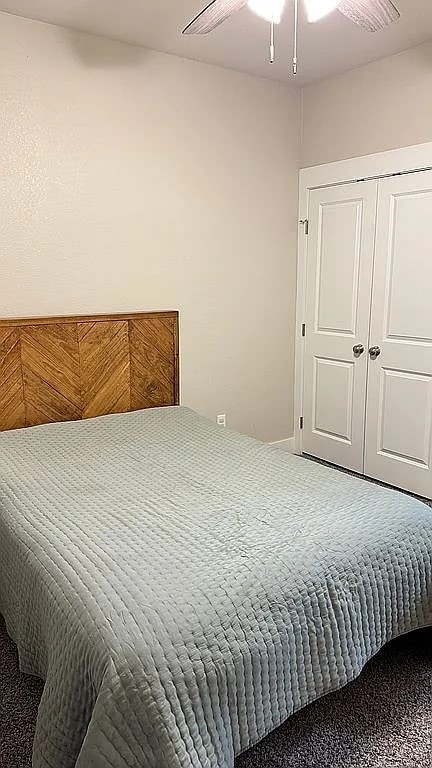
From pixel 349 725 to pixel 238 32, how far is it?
321cm

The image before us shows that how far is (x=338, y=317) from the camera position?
3.97m

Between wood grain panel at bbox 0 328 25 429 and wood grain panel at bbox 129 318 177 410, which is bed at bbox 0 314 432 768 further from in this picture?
wood grain panel at bbox 129 318 177 410

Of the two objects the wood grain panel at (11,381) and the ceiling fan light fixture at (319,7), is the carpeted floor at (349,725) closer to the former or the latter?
the wood grain panel at (11,381)

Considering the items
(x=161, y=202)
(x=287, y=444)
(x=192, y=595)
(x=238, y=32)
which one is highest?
(x=238, y=32)

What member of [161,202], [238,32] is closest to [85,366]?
[161,202]

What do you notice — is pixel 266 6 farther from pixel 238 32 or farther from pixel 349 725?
pixel 349 725

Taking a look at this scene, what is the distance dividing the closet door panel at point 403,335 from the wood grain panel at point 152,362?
1291mm

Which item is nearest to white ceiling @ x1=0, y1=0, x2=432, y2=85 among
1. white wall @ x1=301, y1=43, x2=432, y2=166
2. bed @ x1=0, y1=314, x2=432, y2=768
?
white wall @ x1=301, y1=43, x2=432, y2=166

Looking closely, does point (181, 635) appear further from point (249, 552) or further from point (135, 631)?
point (249, 552)

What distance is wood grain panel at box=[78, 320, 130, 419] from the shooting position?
132 inches

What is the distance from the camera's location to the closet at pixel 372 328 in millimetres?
3467

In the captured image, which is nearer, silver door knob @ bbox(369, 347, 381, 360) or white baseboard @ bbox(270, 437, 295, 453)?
silver door knob @ bbox(369, 347, 381, 360)

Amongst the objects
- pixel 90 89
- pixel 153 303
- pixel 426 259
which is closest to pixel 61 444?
pixel 153 303

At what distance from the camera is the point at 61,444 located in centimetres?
285
